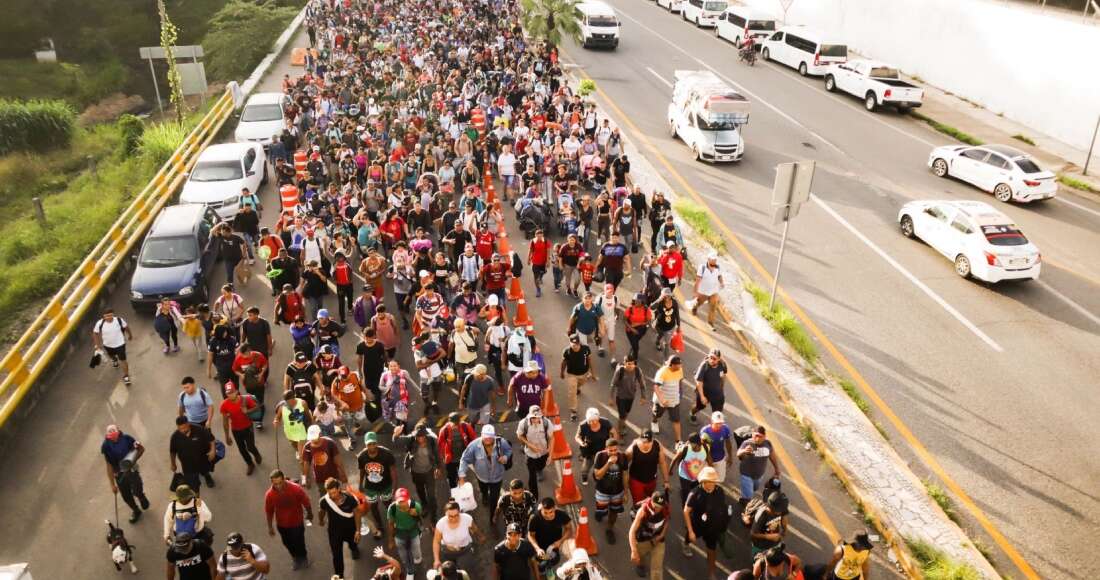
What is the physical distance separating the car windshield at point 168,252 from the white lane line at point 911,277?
14.8 m

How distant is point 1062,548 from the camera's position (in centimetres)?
951

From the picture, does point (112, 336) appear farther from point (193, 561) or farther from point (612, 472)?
point (612, 472)

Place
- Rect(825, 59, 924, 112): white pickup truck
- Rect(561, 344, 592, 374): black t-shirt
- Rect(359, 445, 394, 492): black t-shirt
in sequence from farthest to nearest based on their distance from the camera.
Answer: Rect(825, 59, 924, 112): white pickup truck, Rect(561, 344, 592, 374): black t-shirt, Rect(359, 445, 394, 492): black t-shirt

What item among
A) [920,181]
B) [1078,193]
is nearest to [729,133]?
[920,181]

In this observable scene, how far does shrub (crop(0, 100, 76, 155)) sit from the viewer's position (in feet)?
109

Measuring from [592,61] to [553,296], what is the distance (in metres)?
23.4

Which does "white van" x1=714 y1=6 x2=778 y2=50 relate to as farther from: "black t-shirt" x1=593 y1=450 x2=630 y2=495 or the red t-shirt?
the red t-shirt

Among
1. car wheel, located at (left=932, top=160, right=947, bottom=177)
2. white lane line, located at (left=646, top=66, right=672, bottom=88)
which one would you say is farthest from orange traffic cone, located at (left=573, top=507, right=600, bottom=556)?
white lane line, located at (left=646, top=66, right=672, bottom=88)

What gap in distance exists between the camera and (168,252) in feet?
50.0

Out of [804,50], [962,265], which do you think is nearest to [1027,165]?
[962,265]

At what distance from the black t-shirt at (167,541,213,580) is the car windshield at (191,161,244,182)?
13855mm

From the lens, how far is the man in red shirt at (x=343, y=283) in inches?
538

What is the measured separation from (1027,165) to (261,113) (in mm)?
22441

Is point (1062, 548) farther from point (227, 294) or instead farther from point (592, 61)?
point (592, 61)
